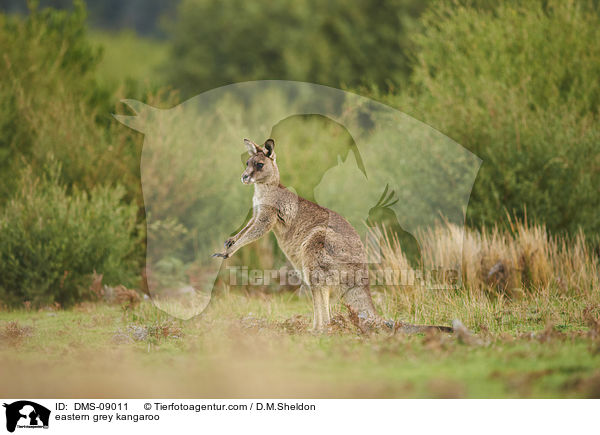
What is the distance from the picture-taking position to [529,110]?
12336 millimetres

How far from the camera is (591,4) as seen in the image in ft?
47.1

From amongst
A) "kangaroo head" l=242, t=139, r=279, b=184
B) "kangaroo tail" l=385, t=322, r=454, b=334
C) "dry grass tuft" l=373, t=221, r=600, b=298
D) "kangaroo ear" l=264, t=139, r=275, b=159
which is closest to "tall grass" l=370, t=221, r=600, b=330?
"dry grass tuft" l=373, t=221, r=600, b=298

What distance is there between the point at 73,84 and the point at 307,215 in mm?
9234

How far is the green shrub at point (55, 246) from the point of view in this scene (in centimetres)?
991

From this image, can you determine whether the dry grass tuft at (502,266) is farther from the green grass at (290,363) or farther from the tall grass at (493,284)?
the green grass at (290,363)

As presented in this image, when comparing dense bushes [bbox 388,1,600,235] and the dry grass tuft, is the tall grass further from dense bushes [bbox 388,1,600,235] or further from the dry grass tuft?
dense bushes [bbox 388,1,600,235]

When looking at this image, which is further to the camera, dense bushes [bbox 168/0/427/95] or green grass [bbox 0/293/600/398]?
dense bushes [bbox 168/0/427/95]

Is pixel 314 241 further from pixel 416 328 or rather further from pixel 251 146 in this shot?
pixel 416 328

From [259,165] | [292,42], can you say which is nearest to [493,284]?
[259,165]

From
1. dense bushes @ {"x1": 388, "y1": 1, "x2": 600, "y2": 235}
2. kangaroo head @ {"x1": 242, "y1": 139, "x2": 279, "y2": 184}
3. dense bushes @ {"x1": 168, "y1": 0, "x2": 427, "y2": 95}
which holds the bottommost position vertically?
kangaroo head @ {"x1": 242, "y1": 139, "x2": 279, "y2": 184}
